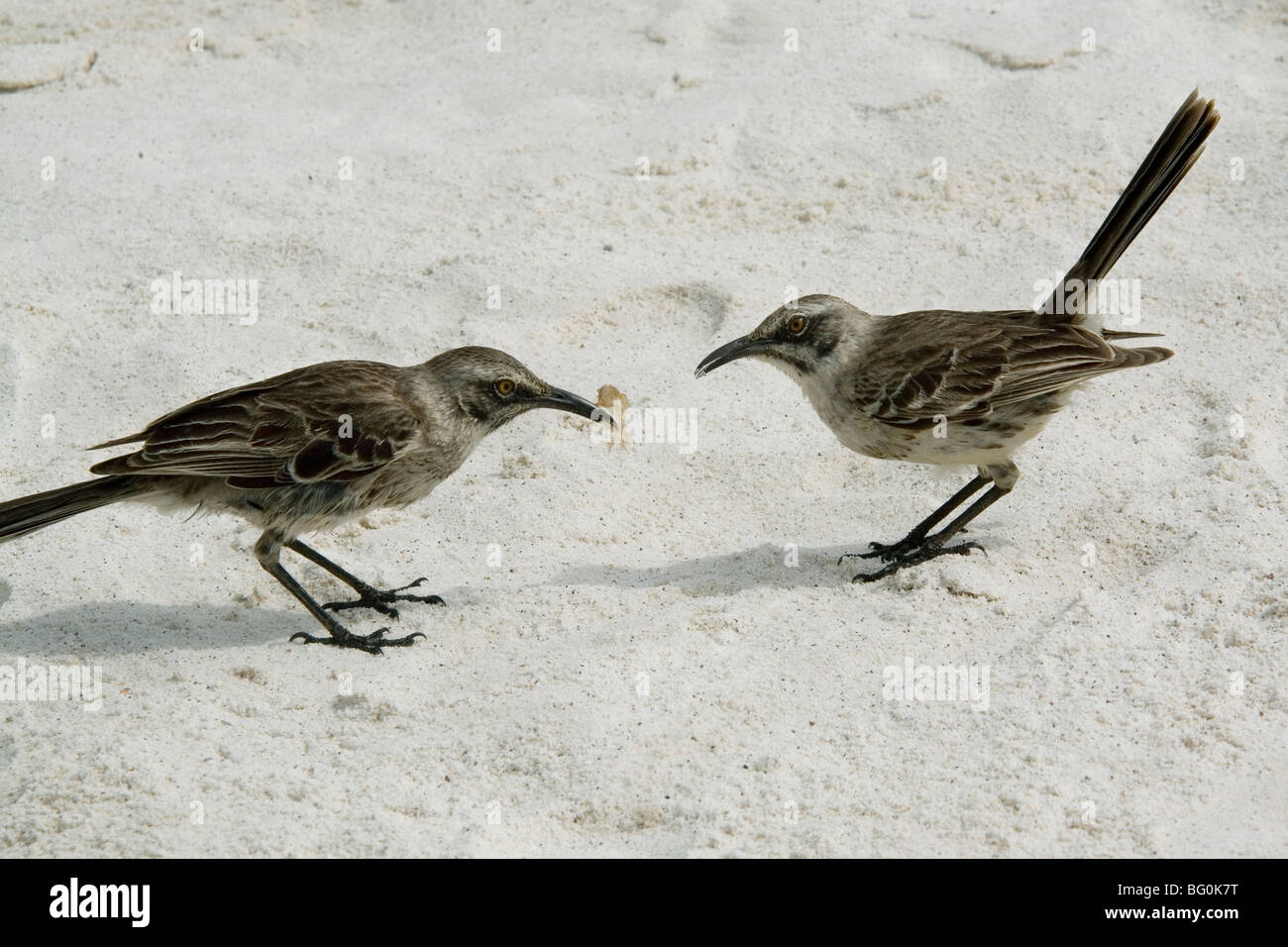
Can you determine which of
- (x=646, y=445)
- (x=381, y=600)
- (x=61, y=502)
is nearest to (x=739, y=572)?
(x=646, y=445)

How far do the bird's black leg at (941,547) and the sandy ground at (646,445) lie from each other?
0.32 ft

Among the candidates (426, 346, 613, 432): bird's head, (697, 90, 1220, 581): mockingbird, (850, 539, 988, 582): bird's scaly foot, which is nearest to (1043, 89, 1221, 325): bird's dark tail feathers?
(697, 90, 1220, 581): mockingbird

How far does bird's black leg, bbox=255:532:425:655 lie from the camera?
526 centimetres

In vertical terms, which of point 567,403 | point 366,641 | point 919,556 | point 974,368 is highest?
point 974,368

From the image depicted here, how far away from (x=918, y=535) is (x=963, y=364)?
2.42ft

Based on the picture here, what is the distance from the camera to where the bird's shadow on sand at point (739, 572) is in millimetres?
5566

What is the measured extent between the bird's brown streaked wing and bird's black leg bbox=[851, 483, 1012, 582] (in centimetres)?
195

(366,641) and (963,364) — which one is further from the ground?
(963,364)

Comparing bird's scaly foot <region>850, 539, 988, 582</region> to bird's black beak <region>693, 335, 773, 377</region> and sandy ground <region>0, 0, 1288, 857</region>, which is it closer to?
sandy ground <region>0, 0, 1288, 857</region>

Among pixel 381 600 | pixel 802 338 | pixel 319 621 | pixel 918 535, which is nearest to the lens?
pixel 319 621

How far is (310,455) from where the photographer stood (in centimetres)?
526

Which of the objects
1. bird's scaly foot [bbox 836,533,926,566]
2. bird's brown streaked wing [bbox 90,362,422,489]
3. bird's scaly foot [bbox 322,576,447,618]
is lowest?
bird's scaly foot [bbox 322,576,447,618]

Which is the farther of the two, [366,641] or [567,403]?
[567,403]

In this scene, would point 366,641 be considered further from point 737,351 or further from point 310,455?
point 737,351
